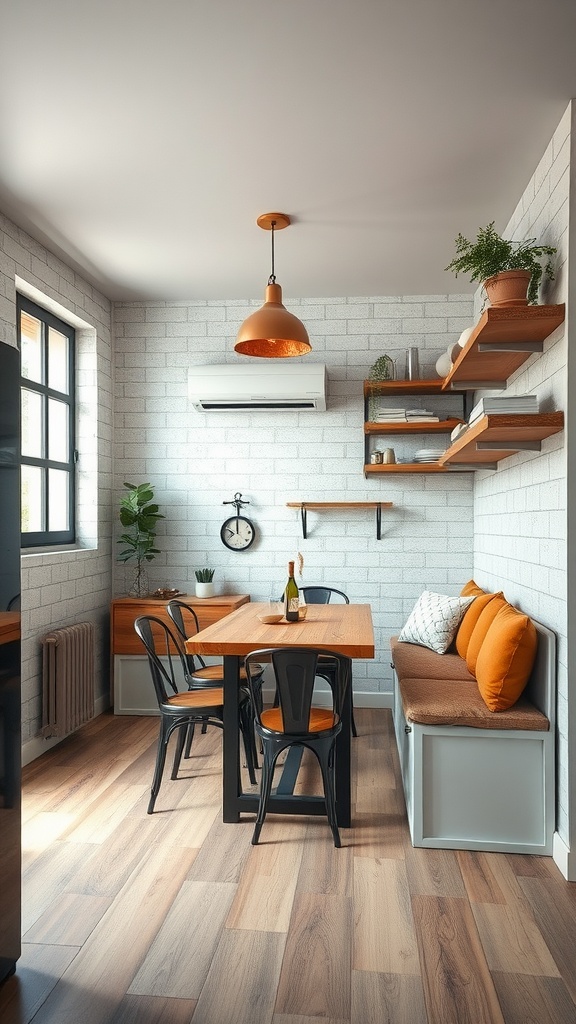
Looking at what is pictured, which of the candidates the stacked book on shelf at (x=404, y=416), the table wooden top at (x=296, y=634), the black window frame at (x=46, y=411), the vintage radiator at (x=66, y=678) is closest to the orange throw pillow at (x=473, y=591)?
the table wooden top at (x=296, y=634)

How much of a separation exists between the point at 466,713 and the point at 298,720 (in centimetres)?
66

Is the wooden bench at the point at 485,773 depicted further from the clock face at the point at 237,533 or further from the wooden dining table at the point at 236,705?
the clock face at the point at 237,533

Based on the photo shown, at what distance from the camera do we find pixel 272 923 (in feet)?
7.82

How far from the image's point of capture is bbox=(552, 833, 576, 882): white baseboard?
2717 millimetres

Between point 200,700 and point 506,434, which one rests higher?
point 506,434

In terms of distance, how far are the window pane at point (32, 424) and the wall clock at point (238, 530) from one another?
1.39 m

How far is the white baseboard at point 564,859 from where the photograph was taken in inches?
107

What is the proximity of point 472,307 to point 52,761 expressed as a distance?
391 cm

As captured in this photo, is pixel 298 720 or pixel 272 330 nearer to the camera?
pixel 298 720

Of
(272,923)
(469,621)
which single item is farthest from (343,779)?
(469,621)

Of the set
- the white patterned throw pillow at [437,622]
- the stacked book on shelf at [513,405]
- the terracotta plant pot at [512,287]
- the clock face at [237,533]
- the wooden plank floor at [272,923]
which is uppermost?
the terracotta plant pot at [512,287]

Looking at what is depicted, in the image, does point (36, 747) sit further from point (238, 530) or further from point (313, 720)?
point (238, 530)

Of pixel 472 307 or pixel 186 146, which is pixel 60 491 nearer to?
pixel 186 146

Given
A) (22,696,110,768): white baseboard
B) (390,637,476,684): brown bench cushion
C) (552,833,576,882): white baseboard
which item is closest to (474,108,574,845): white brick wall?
(552,833,576,882): white baseboard
